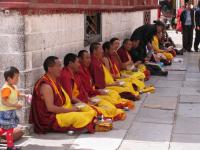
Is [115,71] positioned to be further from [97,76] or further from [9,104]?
[9,104]

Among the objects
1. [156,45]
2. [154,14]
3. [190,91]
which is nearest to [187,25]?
[154,14]

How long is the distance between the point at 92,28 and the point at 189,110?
117 inches

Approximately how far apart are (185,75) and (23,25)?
683 centimetres

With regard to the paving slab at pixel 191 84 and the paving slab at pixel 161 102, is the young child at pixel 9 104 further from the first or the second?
the paving slab at pixel 191 84

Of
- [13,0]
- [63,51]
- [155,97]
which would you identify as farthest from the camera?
[155,97]

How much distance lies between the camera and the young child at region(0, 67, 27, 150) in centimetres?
591

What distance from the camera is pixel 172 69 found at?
1360cm

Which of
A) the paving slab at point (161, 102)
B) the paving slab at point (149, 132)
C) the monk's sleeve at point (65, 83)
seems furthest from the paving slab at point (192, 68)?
the monk's sleeve at point (65, 83)

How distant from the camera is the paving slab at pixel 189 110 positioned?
825 cm

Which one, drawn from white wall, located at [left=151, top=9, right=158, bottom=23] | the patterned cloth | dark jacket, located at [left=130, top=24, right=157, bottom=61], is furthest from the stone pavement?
white wall, located at [left=151, top=9, right=158, bottom=23]

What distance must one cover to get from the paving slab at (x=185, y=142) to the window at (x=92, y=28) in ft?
11.5

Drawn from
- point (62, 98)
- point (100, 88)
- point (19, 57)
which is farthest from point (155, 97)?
point (19, 57)

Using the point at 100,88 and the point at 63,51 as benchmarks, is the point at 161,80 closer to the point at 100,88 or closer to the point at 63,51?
the point at 100,88

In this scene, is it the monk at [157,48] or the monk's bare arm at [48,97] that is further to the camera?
Answer: the monk at [157,48]
